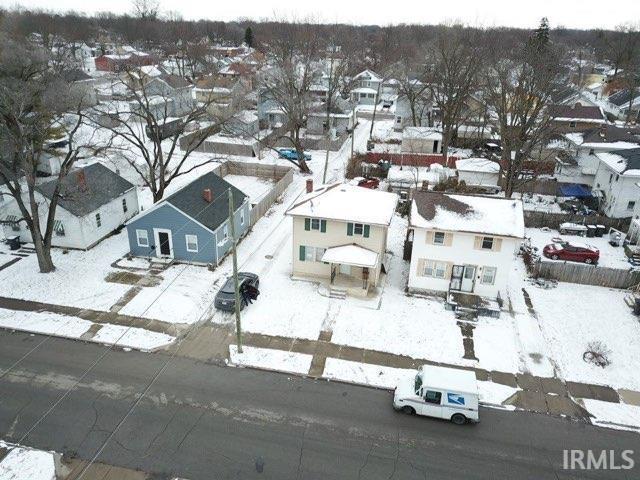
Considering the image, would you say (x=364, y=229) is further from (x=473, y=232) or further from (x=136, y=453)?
(x=136, y=453)

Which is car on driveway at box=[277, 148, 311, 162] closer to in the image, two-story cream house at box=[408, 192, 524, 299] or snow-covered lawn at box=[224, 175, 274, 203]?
snow-covered lawn at box=[224, 175, 274, 203]

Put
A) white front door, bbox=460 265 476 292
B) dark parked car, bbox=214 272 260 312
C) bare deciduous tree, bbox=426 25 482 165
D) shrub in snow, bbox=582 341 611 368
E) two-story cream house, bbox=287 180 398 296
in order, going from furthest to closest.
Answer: bare deciduous tree, bbox=426 25 482 165
two-story cream house, bbox=287 180 398 296
white front door, bbox=460 265 476 292
dark parked car, bbox=214 272 260 312
shrub in snow, bbox=582 341 611 368

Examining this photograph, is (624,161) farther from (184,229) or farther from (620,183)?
(184,229)

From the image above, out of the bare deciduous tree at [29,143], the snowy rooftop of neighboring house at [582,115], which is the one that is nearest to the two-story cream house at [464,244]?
the bare deciduous tree at [29,143]

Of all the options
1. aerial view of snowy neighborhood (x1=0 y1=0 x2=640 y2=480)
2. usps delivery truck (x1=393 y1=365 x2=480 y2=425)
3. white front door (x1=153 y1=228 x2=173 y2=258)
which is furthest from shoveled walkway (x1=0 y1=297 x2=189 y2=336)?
usps delivery truck (x1=393 y1=365 x2=480 y2=425)

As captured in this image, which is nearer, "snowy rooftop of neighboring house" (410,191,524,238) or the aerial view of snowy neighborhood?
the aerial view of snowy neighborhood

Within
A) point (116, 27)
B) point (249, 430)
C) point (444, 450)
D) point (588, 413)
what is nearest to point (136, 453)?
point (249, 430)

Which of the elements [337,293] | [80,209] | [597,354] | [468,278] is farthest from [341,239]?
[80,209]

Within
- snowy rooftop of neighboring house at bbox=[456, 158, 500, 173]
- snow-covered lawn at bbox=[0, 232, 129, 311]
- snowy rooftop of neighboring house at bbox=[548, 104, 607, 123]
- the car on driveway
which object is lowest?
snow-covered lawn at bbox=[0, 232, 129, 311]
